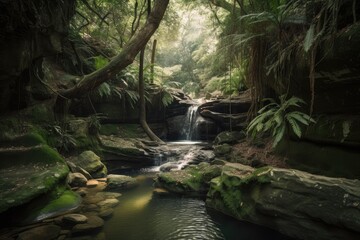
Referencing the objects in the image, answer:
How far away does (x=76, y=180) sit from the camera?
242 inches

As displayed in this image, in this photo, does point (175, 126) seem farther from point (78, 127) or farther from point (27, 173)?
point (27, 173)

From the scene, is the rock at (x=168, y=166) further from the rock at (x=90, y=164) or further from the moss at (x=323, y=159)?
the moss at (x=323, y=159)

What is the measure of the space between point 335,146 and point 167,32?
11478 mm

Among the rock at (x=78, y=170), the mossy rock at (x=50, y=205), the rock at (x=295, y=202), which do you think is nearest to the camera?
the rock at (x=295, y=202)

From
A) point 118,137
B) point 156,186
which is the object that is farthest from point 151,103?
point 156,186

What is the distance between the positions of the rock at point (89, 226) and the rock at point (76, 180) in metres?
1.94

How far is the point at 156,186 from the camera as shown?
20.8 ft

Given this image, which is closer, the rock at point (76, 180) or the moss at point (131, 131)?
the rock at point (76, 180)

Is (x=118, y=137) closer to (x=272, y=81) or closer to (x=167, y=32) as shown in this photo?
(x=272, y=81)

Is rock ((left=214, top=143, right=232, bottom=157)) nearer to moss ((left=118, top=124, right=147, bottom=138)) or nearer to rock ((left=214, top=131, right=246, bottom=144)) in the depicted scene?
rock ((left=214, top=131, right=246, bottom=144))

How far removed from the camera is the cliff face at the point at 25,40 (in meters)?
4.42

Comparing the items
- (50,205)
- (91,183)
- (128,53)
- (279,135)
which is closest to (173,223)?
(50,205)

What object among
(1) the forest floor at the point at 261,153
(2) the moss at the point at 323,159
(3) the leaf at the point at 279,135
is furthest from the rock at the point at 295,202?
(1) the forest floor at the point at 261,153

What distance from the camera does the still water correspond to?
3.99 m
